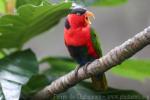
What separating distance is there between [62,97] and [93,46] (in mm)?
209

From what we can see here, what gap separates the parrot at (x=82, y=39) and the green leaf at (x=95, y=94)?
27mm

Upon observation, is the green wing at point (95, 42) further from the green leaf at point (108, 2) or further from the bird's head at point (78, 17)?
the green leaf at point (108, 2)

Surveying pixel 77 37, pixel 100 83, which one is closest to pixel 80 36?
pixel 77 37

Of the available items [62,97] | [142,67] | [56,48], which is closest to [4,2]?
[62,97]

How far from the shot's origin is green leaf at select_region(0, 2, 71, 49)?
4.37ft

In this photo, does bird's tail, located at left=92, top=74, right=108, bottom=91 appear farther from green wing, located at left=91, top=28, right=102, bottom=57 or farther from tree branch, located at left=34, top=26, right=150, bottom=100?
tree branch, located at left=34, top=26, right=150, bottom=100

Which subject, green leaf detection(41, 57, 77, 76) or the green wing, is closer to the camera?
the green wing

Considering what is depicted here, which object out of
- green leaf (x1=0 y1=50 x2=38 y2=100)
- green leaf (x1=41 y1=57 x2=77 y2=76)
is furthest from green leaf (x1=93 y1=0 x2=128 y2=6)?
green leaf (x1=0 y1=50 x2=38 y2=100)

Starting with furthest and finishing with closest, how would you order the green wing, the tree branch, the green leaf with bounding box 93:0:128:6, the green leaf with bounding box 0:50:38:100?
1. the green leaf with bounding box 93:0:128:6
2. the green wing
3. the green leaf with bounding box 0:50:38:100
4. the tree branch

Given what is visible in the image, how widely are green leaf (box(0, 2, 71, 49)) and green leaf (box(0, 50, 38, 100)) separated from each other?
0.20 feet

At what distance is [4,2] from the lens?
5.33ft

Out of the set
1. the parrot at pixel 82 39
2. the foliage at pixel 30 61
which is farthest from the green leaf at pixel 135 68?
the parrot at pixel 82 39

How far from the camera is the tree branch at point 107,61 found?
106 centimetres

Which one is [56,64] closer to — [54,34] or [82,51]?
[82,51]
